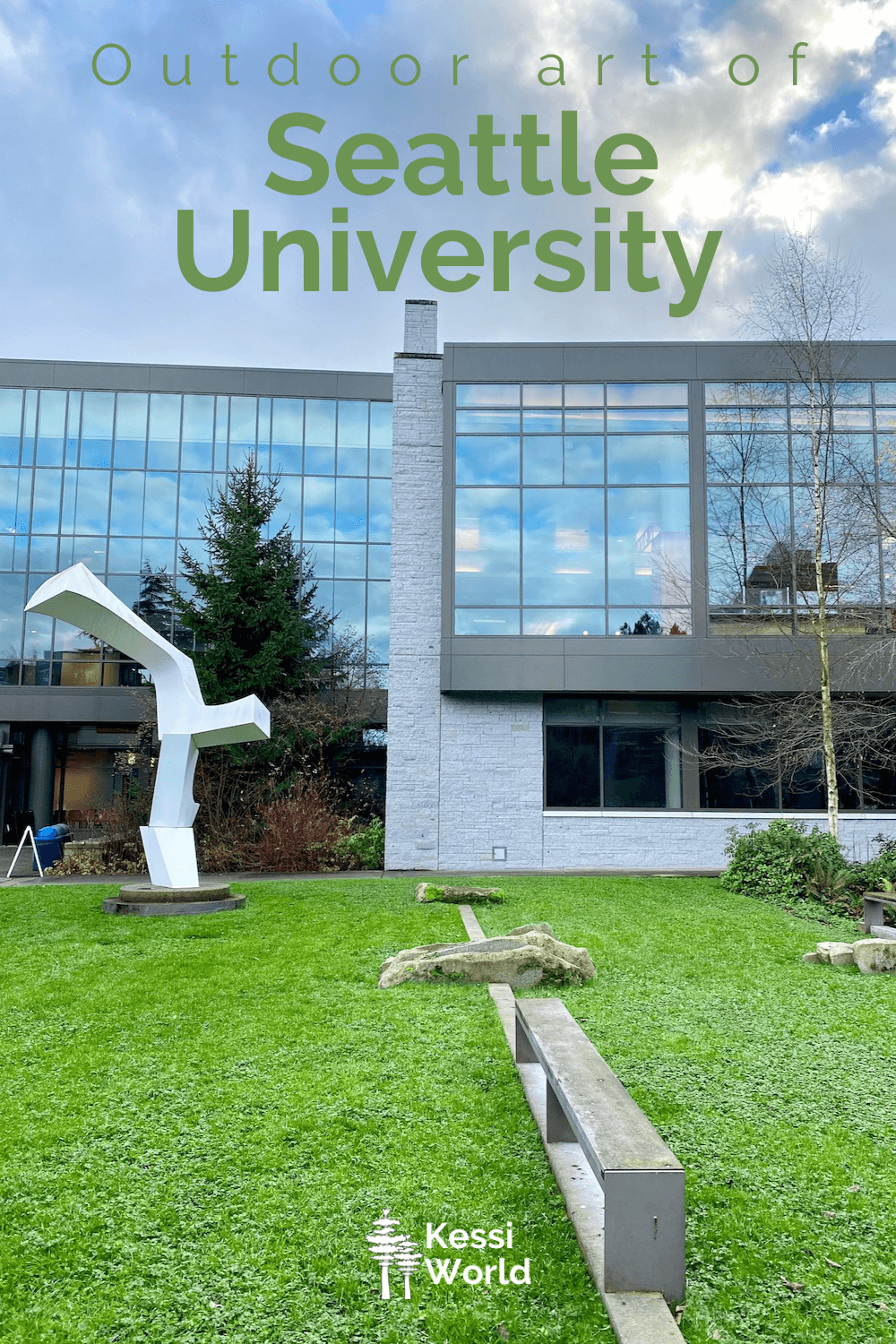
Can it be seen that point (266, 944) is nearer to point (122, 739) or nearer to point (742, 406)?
point (742, 406)

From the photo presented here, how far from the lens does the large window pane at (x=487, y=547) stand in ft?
65.5

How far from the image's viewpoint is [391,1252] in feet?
12.3

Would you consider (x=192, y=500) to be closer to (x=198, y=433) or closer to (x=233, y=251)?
(x=198, y=433)

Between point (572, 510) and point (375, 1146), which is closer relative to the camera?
point (375, 1146)

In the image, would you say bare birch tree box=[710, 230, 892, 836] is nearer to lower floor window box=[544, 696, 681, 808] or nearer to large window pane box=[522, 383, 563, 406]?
lower floor window box=[544, 696, 681, 808]

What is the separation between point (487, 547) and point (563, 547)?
1.53m

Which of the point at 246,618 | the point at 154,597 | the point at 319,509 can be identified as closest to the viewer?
the point at 246,618

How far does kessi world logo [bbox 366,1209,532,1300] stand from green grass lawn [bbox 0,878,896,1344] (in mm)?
53

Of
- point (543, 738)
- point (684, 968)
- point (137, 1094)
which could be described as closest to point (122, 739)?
point (543, 738)

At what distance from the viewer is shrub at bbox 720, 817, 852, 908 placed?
14.9m

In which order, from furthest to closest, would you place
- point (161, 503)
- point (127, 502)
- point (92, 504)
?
point (161, 503) → point (127, 502) → point (92, 504)

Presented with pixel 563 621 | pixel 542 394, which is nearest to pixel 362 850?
pixel 563 621

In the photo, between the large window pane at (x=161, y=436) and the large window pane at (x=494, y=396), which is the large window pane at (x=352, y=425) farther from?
the large window pane at (x=494, y=396)

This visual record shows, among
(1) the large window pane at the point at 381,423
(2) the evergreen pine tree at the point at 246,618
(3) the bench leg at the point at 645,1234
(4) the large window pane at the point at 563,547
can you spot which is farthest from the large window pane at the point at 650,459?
(3) the bench leg at the point at 645,1234
